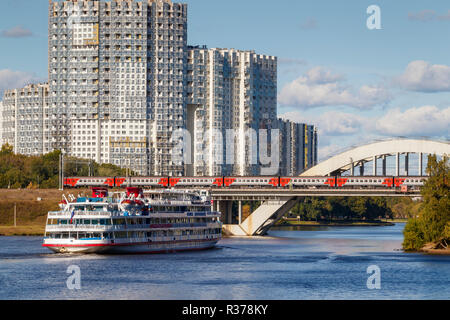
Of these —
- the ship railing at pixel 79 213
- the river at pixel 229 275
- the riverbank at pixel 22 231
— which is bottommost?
the river at pixel 229 275

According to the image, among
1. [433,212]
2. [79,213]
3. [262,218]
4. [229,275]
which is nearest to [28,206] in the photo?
[262,218]

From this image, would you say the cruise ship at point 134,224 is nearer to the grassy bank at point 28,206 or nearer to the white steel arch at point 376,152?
the white steel arch at point 376,152

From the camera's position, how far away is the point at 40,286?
232 feet

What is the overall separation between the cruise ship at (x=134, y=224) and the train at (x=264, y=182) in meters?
34.5

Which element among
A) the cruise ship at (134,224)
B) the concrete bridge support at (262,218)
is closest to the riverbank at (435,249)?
the cruise ship at (134,224)

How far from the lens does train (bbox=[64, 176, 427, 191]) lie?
142 m

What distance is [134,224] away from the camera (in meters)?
99.5

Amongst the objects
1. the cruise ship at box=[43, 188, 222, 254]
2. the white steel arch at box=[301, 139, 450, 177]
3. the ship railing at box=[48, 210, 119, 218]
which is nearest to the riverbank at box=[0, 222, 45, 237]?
the cruise ship at box=[43, 188, 222, 254]

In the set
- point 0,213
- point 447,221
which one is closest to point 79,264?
point 447,221

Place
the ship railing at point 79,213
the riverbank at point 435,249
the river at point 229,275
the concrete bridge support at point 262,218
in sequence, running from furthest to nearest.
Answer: the concrete bridge support at point 262,218, the riverbank at point 435,249, the ship railing at point 79,213, the river at point 229,275

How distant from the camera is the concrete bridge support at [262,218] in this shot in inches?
5709

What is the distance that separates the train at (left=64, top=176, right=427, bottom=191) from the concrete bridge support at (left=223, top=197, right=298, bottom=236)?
319 cm
